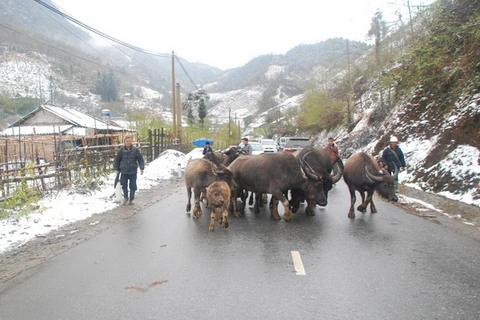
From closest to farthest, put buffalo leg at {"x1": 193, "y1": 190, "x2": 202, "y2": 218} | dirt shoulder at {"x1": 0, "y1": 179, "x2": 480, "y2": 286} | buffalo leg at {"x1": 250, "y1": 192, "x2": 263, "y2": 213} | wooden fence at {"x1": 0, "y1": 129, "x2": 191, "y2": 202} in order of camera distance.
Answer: dirt shoulder at {"x1": 0, "y1": 179, "x2": 480, "y2": 286}
buffalo leg at {"x1": 193, "y1": 190, "x2": 202, "y2": 218}
wooden fence at {"x1": 0, "y1": 129, "x2": 191, "y2": 202}
buffalo leg at {"x1": 250, "y1": 192, "x2": 263, "y2": 213}

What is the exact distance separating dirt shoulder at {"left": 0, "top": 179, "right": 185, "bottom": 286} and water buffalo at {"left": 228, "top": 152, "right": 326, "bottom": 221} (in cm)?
297

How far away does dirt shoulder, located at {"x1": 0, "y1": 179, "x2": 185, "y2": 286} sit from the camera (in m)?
5.61

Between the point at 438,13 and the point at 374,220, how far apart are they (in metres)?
8.80

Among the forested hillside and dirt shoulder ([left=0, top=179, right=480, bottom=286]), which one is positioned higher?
the forested hillside

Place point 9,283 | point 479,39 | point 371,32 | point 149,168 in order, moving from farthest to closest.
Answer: point 371,32
point 149,168
point 479,39
point 9,283

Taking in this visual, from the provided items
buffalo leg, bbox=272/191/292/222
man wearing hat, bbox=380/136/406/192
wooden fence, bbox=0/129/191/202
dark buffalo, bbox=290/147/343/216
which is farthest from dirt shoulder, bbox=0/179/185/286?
man wearing hat, bbox=380/136/406/192

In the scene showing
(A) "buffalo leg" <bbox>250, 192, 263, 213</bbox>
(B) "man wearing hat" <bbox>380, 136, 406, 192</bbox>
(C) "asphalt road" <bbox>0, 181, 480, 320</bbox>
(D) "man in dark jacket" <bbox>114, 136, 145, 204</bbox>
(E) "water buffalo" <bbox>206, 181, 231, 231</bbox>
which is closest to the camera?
(C) "asphalt road" <bbox>0, 181, 480, 320</bbox>

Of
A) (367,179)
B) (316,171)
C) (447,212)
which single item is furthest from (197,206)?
(447,212)

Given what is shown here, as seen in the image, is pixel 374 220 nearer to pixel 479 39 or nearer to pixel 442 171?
pixel 442 171

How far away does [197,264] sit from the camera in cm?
549

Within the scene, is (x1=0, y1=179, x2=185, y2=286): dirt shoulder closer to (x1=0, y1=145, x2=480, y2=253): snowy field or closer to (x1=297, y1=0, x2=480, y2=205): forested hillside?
(x1=0, y1=145, x2=480, y2=253): snowy field

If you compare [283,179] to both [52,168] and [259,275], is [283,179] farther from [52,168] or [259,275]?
[52,168]

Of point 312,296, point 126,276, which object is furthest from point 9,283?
point 312,296

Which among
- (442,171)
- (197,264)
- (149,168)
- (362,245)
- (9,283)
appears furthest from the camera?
(149,168)
